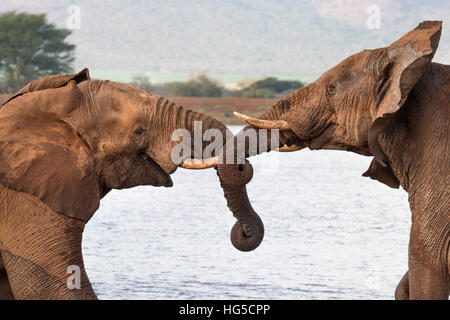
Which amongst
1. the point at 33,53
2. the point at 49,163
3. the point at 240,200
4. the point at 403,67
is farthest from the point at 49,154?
the point at 33,53

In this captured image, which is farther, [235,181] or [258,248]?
[258,248]

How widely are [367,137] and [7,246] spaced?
2004 millimetres

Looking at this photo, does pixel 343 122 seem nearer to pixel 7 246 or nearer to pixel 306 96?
pixel 306 96

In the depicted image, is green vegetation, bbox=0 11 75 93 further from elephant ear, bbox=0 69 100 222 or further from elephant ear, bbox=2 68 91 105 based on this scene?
elephant ear, bbox=0 69 100 222

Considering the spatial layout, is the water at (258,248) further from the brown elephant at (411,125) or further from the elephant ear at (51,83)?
the elephant ear at (51,83)

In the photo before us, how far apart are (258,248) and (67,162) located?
6.14 meters

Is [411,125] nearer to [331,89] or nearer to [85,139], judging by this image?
[331,89]

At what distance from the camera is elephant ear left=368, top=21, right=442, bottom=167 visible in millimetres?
5789

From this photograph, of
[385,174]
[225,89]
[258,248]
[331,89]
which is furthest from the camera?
[225,89]

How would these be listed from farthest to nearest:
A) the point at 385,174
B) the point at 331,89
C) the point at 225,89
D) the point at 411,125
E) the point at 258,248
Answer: the point at 225,89
the point at 258,248
the point at 385,174
the point at 331,89
the point at 411,125

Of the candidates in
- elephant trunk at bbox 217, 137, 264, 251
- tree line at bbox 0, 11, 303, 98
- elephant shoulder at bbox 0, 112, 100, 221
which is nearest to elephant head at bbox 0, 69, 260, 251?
elephant shoulder at bbox 0, 112, 100, 221

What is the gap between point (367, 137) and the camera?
20.0 ft

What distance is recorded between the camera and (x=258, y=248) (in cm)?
1187
